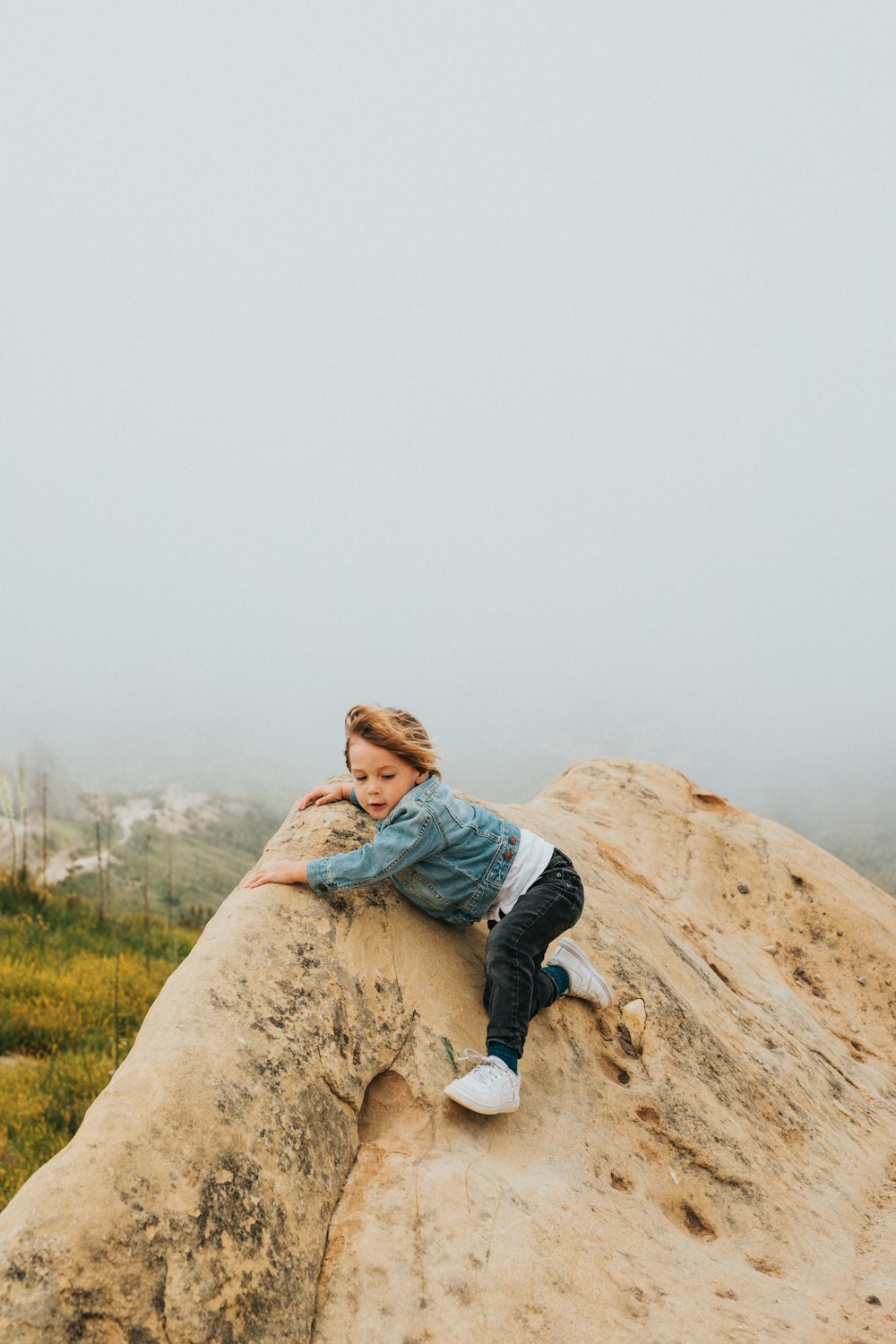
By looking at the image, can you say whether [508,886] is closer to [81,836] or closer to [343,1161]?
[343,1161]

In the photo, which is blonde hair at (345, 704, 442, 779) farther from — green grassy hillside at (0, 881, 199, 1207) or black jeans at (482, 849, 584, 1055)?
green grassy hillside at (0, 881, 199, 1207)

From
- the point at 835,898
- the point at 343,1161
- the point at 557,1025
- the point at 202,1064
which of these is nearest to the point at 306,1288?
the point at 343,1161

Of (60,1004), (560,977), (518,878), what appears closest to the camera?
(518,878)

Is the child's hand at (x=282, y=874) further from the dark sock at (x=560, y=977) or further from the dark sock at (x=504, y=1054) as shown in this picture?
the dark sock at (x=560, y=977)

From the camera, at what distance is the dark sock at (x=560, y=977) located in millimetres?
4320

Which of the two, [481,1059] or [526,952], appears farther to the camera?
[526,952]

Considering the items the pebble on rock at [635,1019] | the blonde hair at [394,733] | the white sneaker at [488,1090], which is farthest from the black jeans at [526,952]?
the blonde hair at [394,733]

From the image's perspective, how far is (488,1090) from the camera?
11.4 feet

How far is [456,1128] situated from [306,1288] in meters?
0.89

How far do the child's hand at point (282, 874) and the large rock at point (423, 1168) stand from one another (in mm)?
102

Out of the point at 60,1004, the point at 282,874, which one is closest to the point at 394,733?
the point at 282,874

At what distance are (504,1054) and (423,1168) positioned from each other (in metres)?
0.59

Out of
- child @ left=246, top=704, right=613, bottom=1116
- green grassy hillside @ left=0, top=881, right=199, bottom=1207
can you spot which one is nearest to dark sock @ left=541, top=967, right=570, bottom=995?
child @ left=246, top=704, right=613, bottom=1116

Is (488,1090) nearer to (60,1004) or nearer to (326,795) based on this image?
(326,795)
